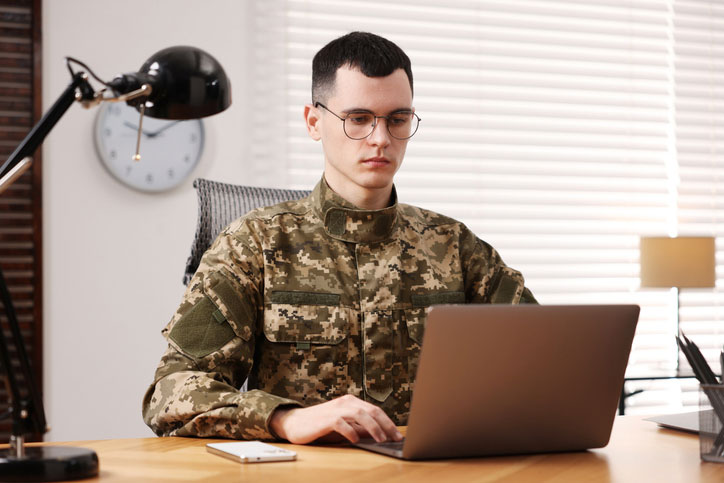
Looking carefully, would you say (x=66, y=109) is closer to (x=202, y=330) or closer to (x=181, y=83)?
(x=181, y=83)

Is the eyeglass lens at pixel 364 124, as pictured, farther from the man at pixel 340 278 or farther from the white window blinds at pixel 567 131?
the white window blinds at pixel 567 131

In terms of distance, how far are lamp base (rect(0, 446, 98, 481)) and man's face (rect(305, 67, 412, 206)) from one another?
80cm

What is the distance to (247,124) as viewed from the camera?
3.34m

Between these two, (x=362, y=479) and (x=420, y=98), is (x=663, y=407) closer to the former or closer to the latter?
(x=420, y=98)

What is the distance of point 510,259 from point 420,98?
857mm

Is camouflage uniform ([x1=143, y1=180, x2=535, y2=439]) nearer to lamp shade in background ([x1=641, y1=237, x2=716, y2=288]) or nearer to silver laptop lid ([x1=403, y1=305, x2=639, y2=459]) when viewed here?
silver laptop lid ([x1=403, y1=305, x2=639, y2=459])

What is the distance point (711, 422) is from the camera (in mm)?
1011

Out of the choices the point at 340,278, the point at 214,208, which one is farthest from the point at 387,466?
the point at 214,208

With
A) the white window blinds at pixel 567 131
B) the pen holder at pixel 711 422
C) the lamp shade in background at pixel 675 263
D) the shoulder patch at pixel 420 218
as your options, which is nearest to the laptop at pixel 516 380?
A: the pen holder at pixel 711 422

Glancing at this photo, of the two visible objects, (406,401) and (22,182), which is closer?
(406,401)

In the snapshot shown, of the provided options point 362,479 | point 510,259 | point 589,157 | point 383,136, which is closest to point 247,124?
point 510,259

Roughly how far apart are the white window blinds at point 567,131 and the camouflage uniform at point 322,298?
1796 mm

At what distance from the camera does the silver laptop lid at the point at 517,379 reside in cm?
93

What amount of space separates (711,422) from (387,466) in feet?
1.35
